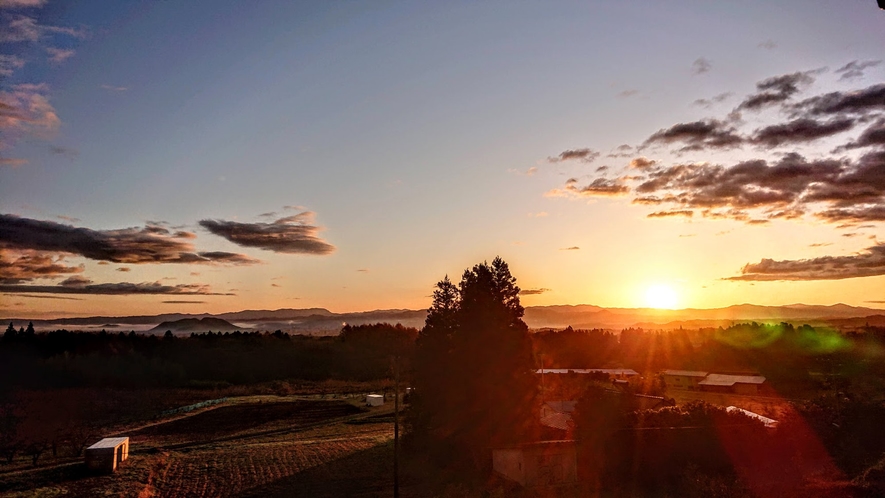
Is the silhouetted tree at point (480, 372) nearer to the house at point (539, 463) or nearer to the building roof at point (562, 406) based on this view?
the house at point (539, 463)

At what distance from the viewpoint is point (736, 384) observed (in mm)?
97188

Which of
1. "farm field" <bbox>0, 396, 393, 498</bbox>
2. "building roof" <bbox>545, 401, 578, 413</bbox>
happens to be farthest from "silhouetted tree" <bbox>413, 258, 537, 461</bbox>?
"building roof" <bbox>545, 401, 578, 413</bbox>

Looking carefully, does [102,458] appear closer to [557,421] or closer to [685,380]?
[557,421]

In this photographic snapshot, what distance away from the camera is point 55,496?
31.6 m

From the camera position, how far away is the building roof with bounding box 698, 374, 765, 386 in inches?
3826

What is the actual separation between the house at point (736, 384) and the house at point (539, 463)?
73.7m

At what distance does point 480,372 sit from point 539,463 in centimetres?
855

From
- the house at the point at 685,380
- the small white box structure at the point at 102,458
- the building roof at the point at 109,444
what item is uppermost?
the building roof at the point at 109,444

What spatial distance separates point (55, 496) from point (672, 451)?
126ft

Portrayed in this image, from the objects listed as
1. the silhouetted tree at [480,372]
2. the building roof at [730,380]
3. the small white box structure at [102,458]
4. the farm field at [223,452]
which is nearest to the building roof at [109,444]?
the small white box structure at [102,458]

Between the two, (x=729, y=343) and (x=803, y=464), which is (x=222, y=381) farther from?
(x=729, y=343)

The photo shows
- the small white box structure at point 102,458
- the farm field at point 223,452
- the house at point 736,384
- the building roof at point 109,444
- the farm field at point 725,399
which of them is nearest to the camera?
the farm field at point 223,452

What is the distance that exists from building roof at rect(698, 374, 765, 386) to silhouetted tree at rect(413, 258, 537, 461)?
7214 centimetres

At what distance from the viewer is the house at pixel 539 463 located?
111 feet
